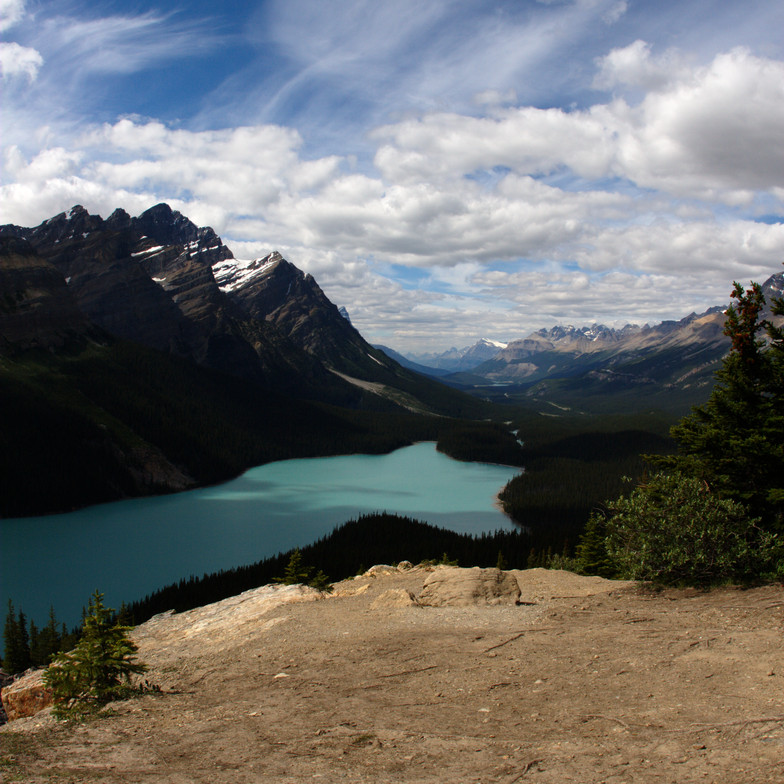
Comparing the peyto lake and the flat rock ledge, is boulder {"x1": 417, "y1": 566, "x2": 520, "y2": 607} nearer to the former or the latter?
the flat rock ledge

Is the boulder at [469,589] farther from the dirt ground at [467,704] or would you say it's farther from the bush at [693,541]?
the bush at [693,541]

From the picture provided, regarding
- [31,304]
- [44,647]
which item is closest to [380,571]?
[44,647]

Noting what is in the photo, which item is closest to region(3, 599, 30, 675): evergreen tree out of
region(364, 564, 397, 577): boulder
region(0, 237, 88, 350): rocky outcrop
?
region(364, 564, 397, 577): boulder

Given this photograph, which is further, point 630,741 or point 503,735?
point 503,735

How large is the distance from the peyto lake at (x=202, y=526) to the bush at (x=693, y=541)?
221ft

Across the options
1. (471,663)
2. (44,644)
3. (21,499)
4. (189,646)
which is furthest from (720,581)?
(21,499)

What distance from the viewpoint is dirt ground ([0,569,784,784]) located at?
930 cm

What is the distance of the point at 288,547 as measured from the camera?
97.0m

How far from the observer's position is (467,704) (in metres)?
12.3

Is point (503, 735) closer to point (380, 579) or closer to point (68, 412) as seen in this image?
point (380, 579)

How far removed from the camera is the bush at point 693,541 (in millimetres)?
20047

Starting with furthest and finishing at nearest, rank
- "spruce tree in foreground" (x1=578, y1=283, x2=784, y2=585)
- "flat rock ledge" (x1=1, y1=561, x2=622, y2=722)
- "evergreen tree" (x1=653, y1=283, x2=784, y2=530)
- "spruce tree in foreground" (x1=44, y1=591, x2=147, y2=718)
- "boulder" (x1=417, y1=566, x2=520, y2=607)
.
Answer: "evergreen tree" (x1=653, y1=283, x2=784, y2=530), "boulder" (x1=417, y1=566, x2=520, y2=607), "flat rock ledge" (x1=1, y1=561, x2=622, y2=722), "spruce tree in foreground" (x1=578, y1=283, x2=784, y2=585), "spruce tree in foreground" (x1=44, y1=591, x2=147, y2=718)

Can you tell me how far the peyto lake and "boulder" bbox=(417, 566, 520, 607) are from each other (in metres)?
60.1

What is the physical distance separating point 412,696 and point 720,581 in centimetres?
1370
